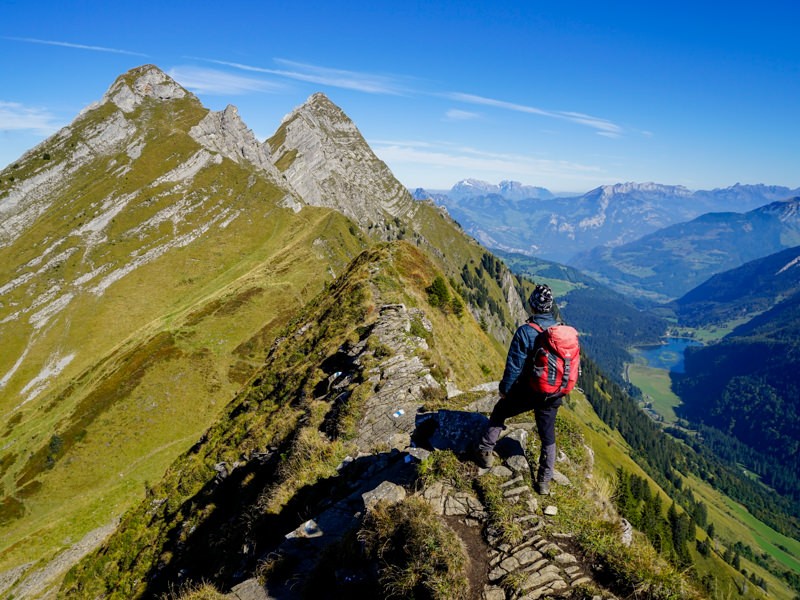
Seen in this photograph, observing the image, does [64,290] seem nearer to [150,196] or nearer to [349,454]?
[150,196]

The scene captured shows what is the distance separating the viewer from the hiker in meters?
10.6

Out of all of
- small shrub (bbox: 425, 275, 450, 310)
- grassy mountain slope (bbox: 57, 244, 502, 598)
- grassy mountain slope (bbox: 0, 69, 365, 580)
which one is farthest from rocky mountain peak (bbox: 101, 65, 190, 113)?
small shrub (bbox: 425, 275, 450, 310)

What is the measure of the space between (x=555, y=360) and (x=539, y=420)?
183 cm

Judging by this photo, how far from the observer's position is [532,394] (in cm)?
1081

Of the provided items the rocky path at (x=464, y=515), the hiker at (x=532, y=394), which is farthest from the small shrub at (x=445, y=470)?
the hiker at (x=532, y=394)

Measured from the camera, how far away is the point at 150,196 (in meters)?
149

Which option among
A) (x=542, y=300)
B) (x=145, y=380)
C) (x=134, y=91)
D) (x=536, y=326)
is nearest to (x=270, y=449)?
(x=536, y=326)

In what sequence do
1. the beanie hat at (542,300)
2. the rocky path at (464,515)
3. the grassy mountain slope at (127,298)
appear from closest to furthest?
the rocky path at (464,515) < the beanie hat at (542,300) < the grassy mountain slope at (127,298)

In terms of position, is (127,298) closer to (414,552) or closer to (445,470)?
(445,470)

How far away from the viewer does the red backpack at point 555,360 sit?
1030 centimetres

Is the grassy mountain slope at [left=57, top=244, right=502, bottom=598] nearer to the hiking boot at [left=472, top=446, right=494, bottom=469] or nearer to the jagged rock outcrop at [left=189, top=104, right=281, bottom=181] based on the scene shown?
the hiking boot at [left=472, top=446, right=494, bottom=469]

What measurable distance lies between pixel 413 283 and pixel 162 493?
29046 mm

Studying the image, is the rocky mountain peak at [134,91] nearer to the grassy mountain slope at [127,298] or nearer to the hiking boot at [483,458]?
the grassy mountain slope at [127,298]

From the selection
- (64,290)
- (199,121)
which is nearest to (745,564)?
(64,290)
